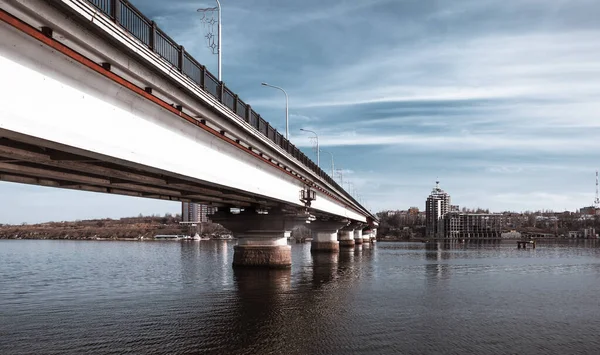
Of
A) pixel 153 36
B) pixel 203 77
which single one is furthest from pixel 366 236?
pixel 153 36

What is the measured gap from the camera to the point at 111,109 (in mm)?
15812

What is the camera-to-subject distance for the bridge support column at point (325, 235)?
91438 mm

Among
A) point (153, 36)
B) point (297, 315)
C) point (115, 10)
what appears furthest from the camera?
point (297, 315)

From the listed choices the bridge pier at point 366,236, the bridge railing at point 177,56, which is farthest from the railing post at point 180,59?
the bridge pier at point 366,236

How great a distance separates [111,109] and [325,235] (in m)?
79.4

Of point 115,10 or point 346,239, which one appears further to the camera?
point 346,239

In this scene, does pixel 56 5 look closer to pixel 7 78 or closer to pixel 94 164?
pixel 7 78

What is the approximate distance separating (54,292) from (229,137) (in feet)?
57.2

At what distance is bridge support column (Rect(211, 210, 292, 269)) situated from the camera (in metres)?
46.7

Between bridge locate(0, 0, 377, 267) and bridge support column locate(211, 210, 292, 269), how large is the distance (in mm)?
13450

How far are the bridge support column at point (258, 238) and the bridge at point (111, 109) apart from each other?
13.4 m

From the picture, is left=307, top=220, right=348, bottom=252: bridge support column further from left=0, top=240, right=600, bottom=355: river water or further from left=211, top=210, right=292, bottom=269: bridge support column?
left=0, top=240, right=600, bottom=355: river water

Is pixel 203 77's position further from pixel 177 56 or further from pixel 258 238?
pixel 258 238

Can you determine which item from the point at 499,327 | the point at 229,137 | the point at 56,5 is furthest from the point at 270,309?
the point at 56,5
